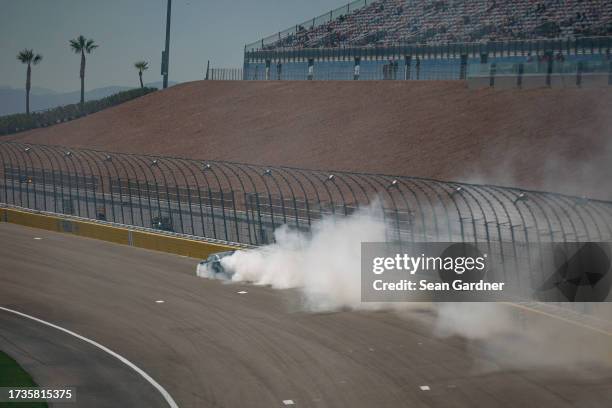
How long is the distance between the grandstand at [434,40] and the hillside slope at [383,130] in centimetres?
217

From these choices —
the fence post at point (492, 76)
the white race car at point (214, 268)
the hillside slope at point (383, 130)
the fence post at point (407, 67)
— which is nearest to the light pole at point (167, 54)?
the hillside slope at point (383, 130)

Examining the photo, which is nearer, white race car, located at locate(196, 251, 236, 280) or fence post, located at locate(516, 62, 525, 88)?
white race car, located at locate(196, 251, 236, 280)

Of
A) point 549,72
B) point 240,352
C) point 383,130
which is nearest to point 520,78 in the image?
point 549,72

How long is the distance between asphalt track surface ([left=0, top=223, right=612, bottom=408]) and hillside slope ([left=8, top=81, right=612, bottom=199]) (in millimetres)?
18577

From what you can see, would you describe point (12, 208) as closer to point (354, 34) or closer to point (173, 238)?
point (173, 238)

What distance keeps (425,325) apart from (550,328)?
312cm

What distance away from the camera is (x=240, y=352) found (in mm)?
18938

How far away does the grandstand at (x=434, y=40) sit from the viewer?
51500mm

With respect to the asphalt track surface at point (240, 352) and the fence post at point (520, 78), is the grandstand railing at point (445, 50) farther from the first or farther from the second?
the asphalt track surface at point (240, 352)

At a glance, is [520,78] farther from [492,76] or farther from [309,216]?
[309,216]

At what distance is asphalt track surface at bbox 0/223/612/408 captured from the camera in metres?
16.1

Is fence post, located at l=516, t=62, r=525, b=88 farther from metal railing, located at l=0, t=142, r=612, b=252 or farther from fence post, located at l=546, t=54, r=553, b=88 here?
metal railing, located at l=0, t=142, r=612, b=252

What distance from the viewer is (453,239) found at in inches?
1007

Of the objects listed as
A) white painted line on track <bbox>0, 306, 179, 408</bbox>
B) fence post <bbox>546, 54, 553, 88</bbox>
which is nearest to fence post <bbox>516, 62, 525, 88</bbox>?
fence post <bbox>546, 54, 553, 88</bbox>
